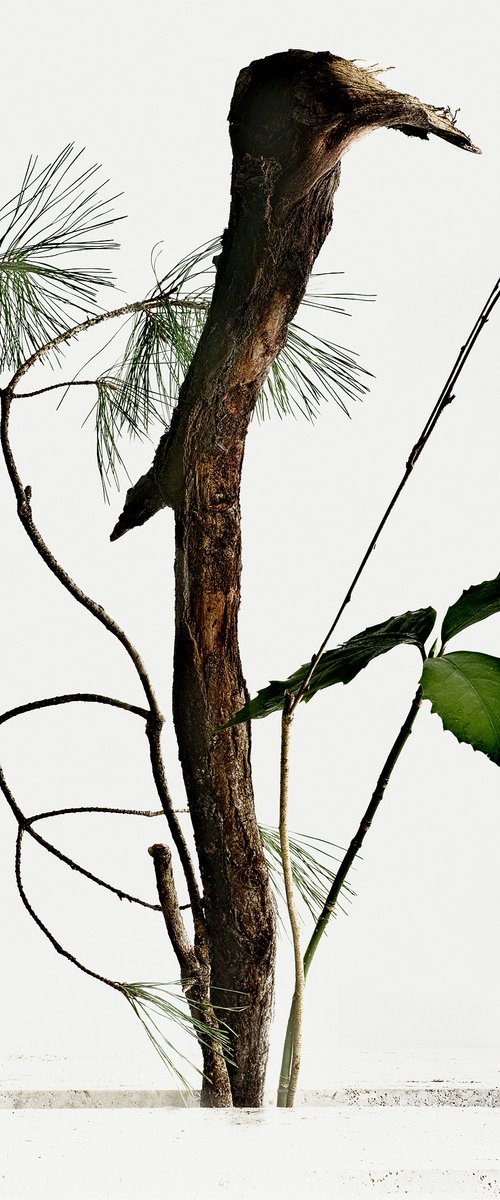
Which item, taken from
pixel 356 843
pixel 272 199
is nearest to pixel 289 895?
pixel 356 843

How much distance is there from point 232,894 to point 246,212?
1.82ft

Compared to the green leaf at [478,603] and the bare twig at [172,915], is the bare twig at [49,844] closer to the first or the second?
the bare twig at [172,915]

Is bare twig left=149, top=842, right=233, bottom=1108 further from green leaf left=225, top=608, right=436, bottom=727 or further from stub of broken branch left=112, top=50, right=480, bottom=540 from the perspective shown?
stub of broken branch left=112, top=50, right=480, bottom=540

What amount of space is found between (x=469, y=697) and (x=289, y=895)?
0.64 feet

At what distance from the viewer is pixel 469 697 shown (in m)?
0.72

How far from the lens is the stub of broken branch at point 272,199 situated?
83 cm

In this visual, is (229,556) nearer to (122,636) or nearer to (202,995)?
(122,636)

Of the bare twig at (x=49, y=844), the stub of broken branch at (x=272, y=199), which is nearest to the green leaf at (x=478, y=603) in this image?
the stub of broken branch at (x=272, y=199)

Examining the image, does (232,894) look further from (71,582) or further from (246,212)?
(246,212)

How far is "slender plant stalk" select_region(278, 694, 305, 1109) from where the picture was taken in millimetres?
764

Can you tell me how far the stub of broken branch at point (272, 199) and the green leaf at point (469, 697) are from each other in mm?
312

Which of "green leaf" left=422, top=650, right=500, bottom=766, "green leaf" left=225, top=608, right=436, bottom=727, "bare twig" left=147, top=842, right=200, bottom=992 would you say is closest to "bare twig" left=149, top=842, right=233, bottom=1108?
"bare twig" left=147, top=842, right=200, bottom=992

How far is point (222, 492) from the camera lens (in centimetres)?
95

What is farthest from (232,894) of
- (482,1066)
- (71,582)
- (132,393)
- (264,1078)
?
(132,393)
